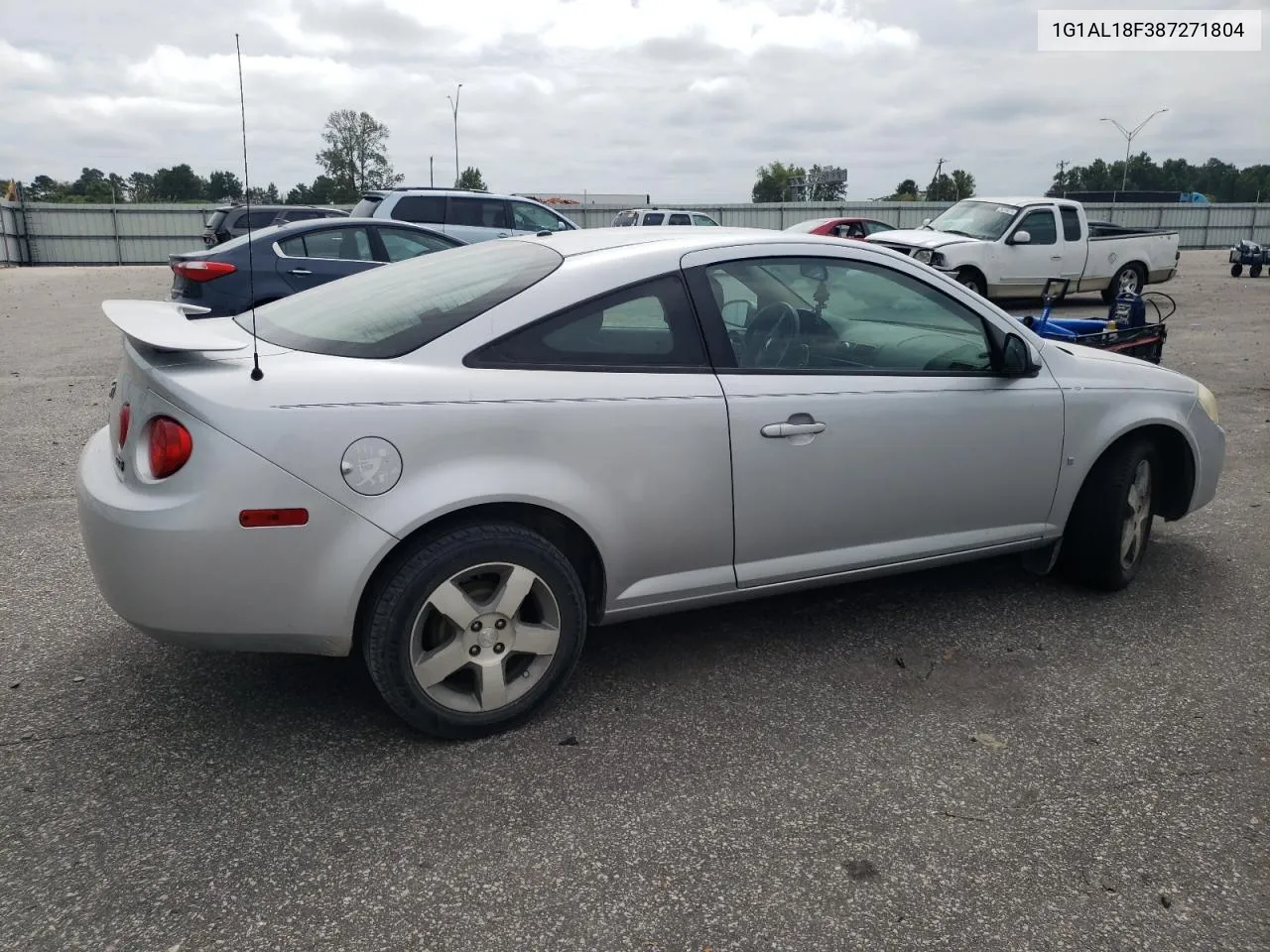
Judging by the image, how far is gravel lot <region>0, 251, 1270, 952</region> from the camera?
233 cm

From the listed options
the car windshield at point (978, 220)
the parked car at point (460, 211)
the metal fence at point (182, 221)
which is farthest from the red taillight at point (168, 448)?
the metal fence at point (182, 221)

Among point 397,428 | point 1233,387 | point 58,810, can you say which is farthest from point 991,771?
point 1233,387

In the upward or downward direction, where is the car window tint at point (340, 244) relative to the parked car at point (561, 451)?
upward

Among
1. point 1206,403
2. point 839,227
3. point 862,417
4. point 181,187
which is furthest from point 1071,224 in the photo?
point 181,187

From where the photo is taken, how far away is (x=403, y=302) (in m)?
3.37

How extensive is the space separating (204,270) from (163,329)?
6.91 meters

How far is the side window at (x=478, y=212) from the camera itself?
15.6 metres

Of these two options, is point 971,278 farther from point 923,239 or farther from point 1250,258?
point 1250,258

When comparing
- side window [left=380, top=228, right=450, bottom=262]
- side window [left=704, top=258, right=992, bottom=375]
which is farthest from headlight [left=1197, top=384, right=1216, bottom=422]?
side window [left=380, top=228, right=450, bottom=262]

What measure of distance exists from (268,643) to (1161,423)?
11.6 feet

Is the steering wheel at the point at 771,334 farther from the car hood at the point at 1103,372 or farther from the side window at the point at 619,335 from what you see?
the car hood at the point at 1103,372

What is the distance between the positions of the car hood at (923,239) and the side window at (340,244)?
23.8ft

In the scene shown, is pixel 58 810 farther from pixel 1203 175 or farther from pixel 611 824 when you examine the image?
pixel 1203 175

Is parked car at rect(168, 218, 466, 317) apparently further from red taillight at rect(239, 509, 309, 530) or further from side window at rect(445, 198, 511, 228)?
red taillight at rect(239, 509, 309, 530)
